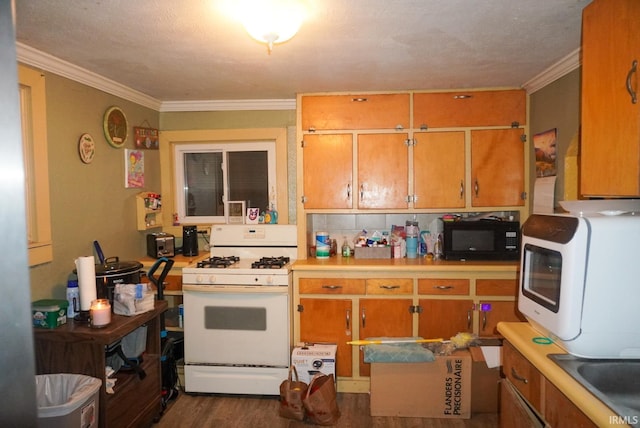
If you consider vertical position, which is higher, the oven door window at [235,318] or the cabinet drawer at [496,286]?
the cabinet drawer at [496,286]

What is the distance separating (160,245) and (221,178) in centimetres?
83

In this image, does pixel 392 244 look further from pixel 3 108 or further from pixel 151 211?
pixel 3 108

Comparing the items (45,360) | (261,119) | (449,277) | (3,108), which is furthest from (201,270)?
(3,108)

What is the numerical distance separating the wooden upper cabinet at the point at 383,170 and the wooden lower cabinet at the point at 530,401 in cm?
159

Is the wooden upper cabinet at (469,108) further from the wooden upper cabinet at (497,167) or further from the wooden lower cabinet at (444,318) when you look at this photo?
the wooden lower cabinet at (444,318)

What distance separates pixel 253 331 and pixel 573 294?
2076 mm

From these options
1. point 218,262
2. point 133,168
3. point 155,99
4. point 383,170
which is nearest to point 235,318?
point 218,262

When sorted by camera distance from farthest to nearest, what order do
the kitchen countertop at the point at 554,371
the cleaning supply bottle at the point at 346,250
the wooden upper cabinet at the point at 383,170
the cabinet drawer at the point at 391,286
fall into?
the cleaning supply bottle at the point at 346,250, the wooden upper cabinet at the point at 383,170, the cabinet drawer at the point at 391,286, the kitchen countertop at the point at 554,371

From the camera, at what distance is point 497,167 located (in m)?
3.11

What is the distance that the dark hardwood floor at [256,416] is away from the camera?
8.38ft

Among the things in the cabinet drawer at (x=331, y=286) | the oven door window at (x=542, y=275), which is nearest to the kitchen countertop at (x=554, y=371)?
the oven door window at (x=542, y=275)

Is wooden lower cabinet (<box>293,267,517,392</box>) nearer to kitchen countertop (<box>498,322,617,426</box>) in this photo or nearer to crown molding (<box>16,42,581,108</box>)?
kitchen countertop (<box>498,322,617,426</box>)

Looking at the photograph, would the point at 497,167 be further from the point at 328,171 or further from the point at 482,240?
the point at 328,171

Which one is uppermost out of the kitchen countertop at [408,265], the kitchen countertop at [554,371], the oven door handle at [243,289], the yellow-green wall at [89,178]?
the yellow-green wall at [89,178]
